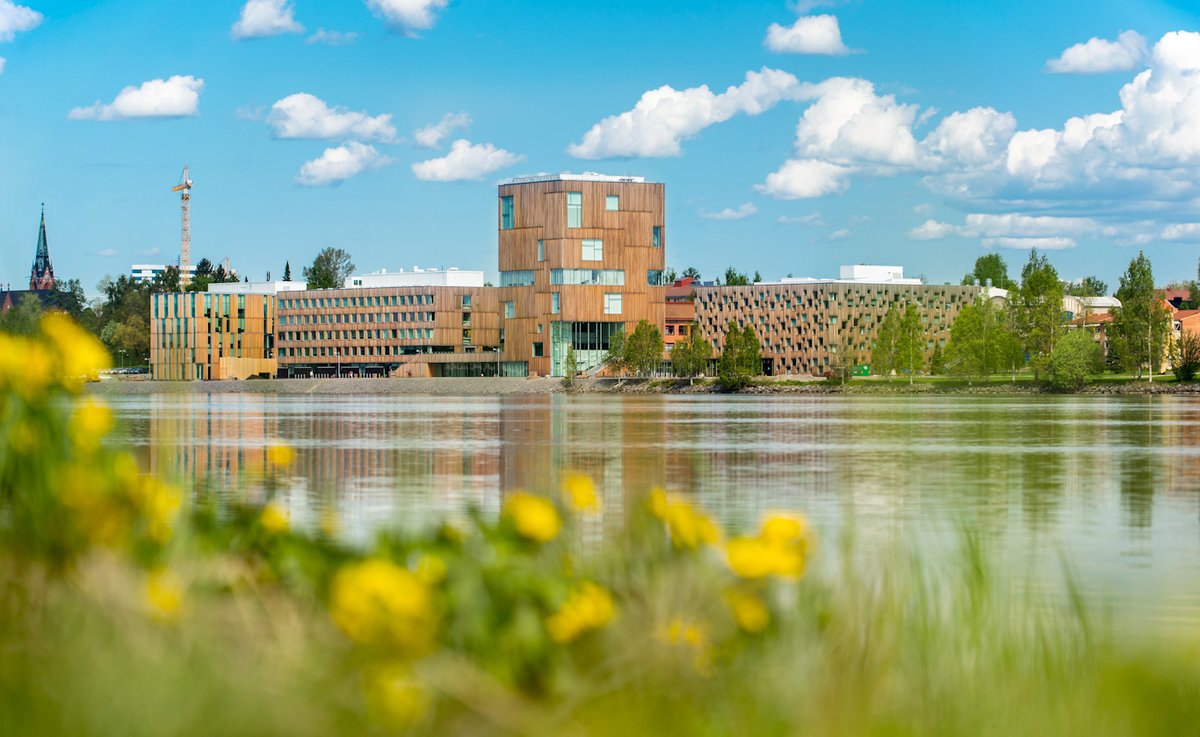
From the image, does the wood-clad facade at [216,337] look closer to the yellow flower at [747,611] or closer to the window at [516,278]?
the window at [516,278]

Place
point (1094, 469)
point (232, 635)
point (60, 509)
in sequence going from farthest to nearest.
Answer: point (1094, 469), point (60, 509), point (232, 635)

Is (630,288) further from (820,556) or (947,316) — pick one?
(820,556)

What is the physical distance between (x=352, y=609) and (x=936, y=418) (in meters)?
57.3

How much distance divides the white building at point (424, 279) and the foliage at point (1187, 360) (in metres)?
90.8

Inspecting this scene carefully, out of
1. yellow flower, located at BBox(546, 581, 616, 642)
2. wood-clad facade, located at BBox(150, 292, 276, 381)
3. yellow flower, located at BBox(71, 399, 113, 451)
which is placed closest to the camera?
yellow flower, located at BBox(546, 581, 616, 642)

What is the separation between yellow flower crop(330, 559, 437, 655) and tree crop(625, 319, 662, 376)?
14723cm

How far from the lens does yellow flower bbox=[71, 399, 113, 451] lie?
6645mm

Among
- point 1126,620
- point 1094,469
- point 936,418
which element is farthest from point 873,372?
point 1126,620

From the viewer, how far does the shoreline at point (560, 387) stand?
397ft

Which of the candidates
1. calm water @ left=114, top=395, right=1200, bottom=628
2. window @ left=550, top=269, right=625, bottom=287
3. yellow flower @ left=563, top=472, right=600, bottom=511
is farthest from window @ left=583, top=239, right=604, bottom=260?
yellow flower @ left=563, top=472, right=600, bottom=511

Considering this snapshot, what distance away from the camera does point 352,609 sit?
4441 millimetres

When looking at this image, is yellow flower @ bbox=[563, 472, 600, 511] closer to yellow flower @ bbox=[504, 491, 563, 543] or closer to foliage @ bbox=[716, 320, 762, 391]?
yellow flower @ bbox=[504, 491, 563, 543]

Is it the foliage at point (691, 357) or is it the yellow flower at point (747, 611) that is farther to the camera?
the foliage at point (691, 357)

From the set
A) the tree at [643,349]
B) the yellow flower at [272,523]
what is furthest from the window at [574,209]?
the yellow flower at [272,523]
